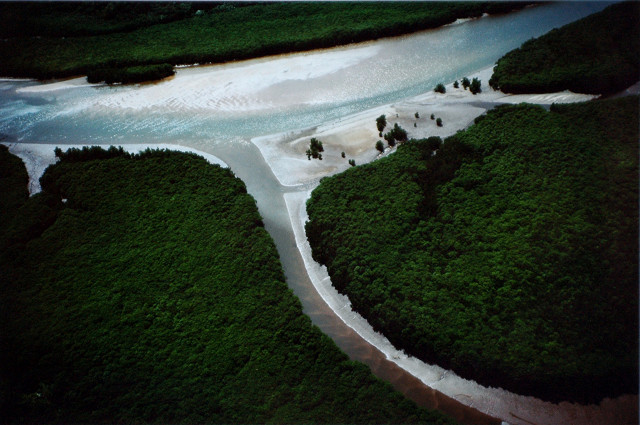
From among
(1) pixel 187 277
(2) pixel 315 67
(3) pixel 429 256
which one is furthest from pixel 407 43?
(1) pixel 187 277

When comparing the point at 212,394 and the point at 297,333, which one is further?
the point at 297,333

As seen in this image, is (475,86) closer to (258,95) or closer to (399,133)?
(399,133)

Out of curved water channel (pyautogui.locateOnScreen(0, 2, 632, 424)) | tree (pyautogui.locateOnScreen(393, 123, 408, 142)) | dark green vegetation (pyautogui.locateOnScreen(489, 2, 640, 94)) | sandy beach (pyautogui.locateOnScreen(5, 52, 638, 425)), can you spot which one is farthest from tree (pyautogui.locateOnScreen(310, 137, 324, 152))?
dark green vegetation (pyautogui.locateOnScreen(489, 2, 640, 94))

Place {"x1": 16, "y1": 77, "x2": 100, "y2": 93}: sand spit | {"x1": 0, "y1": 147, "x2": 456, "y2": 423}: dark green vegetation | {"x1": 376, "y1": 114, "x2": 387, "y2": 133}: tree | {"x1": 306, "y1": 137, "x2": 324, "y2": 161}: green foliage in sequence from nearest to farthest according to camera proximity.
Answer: {"x1": 0, "y1": 147, "x2": 456, "y2": 423}: dark green vegetation < {"x1": 306, "y1": 137, "x2": 324, "y2": 161}: green foliage < {"x1": 376, "y1": 114, "x2": 387, "y2": 133}: tree < {"x1": 16, "y1": 77, "x2": 100, "y2": 93}: sand spit

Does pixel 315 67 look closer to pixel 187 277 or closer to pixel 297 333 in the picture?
pixel 187 277

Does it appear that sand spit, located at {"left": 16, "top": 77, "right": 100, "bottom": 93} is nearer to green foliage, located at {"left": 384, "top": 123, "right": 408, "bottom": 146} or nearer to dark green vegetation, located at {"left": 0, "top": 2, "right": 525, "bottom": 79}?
dark green vegetation, located at {"left": 0, "top": 2, "right": 525, "bottom": 79}

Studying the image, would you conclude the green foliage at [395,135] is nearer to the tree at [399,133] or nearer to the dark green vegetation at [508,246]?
the tree at [399,133]

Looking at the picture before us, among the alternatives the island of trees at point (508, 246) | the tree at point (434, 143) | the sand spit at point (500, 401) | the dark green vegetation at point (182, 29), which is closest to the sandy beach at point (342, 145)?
the sand spit at point (500, 401)
